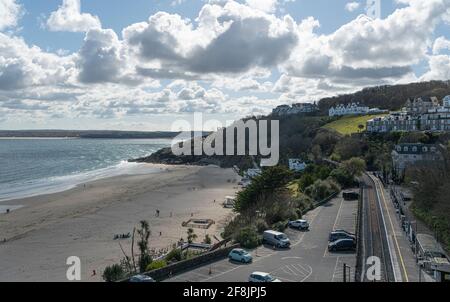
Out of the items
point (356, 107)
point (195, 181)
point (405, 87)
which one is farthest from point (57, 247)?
point (405, 87)

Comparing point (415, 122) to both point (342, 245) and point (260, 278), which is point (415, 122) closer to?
point (342, 245)

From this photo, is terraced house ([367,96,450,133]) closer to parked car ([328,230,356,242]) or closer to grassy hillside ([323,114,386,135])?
grassy hillside ([323,114,386,135])

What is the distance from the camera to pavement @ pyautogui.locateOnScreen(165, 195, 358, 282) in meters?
17.3

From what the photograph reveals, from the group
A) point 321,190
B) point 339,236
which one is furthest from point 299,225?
point 321,190

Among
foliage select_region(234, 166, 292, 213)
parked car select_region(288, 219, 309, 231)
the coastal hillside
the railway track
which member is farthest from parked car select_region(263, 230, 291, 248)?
the coastal hillside

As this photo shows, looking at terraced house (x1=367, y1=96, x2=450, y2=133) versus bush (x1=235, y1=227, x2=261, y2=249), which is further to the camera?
terraced house (x1=367, y1=96, x2=450, y2=133)

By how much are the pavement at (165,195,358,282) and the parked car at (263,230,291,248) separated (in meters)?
0.41

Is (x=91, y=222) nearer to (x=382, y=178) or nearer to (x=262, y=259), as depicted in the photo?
(x=262, y=259)

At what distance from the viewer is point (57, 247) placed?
1228 inches

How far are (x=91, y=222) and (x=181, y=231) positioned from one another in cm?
874

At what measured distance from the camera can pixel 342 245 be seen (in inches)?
847
